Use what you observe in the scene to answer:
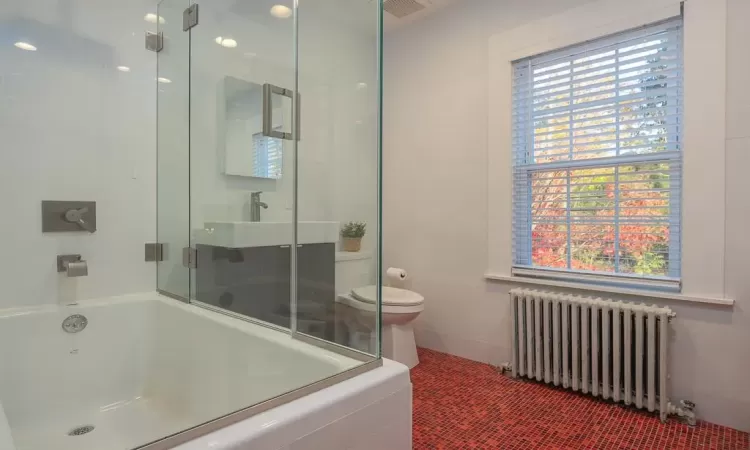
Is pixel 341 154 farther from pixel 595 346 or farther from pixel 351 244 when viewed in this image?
pixel 595 346

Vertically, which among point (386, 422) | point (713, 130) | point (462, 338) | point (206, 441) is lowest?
point (462, 338)

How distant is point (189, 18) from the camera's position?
87.4 inches

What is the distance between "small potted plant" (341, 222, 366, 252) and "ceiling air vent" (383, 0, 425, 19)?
1754 mm

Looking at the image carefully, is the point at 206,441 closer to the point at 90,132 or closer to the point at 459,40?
the point at 90,132

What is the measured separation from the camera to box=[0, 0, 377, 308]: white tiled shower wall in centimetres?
180

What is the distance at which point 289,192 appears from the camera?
79.7 inches

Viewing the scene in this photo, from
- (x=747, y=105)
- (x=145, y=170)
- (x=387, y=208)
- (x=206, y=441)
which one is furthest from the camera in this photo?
(x=387, y=208)

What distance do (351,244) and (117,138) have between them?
4.64 feet

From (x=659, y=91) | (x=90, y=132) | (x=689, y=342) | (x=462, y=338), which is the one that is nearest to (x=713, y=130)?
(x=659, y=91)

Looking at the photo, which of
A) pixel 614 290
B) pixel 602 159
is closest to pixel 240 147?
pixel 602 159

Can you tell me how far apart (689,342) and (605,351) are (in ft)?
1.14

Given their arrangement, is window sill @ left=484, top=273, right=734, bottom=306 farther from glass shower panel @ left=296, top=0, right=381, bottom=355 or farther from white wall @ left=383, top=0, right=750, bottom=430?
glass shower panel @ left=296, top=0, right=381, bottom=355

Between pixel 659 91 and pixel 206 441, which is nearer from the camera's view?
pixel 206 441

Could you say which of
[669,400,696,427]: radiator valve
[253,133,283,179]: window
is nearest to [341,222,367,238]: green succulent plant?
[253,133,283,179]: window
